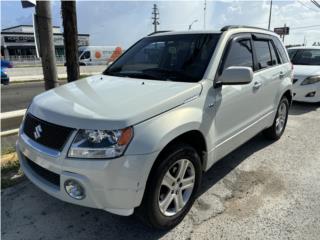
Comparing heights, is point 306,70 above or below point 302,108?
above

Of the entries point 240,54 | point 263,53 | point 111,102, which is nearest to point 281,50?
point 263,53

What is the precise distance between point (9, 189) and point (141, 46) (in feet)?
8.26

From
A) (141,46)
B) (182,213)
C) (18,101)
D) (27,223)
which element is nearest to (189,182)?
(182,213)

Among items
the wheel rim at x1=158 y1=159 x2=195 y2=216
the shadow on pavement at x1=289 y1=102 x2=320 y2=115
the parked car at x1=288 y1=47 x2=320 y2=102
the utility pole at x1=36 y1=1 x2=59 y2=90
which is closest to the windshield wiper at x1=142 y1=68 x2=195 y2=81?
the wheel rim at x1=158 y1=159 x2=195 y2=216

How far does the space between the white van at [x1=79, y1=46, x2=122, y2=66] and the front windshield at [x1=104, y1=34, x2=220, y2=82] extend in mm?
33532

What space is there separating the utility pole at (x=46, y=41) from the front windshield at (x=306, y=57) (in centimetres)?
747

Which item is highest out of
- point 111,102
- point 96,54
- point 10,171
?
point 111,102

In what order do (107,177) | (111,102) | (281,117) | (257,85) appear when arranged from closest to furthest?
(107,177)
(111,102)
(257,85)
(281,117)

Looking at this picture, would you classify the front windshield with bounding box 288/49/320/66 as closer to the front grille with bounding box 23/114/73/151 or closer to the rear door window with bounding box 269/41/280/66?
the rear door window with bounding box 269/41/280/66

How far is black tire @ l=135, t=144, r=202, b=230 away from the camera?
260cm

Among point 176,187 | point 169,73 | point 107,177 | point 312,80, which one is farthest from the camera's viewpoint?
point 312,80

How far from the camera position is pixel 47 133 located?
8.82ft

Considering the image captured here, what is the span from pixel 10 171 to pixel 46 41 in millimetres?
1863

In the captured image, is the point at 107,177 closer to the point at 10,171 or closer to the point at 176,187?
the point at 176,187
